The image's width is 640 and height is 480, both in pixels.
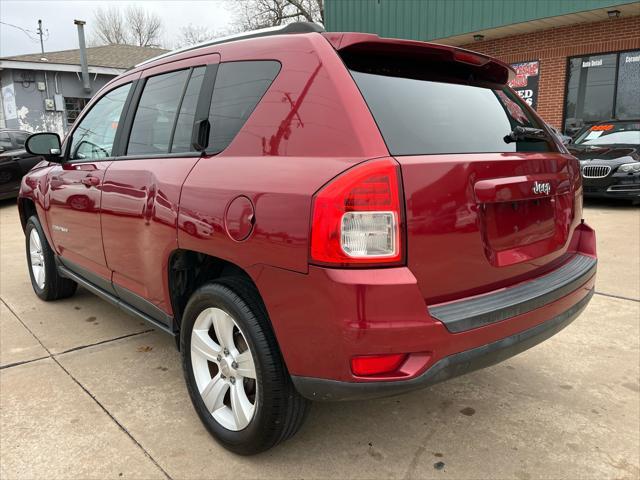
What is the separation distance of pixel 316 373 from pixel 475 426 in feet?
3.64

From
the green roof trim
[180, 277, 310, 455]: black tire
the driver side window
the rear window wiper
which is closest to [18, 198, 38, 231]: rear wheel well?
the driver side window

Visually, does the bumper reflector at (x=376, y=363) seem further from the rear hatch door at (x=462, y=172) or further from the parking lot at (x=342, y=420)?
the parking lot at (x=342, y=420)

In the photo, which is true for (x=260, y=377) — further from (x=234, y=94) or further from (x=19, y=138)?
(x=19, y=138)

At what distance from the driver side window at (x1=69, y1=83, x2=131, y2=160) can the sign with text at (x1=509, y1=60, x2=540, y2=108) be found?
37.4 feet

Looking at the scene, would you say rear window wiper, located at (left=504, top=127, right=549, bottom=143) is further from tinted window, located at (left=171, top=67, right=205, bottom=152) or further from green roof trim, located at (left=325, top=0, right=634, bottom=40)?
green roof trim, located at (left=325, top=0, right=634, bottom=40)

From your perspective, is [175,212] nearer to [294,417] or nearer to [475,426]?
[294,417]

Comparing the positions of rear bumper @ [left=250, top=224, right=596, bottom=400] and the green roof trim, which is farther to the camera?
the green roof trim

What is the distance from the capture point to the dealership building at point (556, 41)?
430 inches

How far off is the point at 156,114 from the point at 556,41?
11925mm

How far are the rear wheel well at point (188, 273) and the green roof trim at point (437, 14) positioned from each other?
428 inches

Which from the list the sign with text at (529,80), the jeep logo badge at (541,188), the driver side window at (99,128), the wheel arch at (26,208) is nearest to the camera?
the jeep logo badge at (541,188)

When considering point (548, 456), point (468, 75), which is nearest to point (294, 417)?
point (548, 456)

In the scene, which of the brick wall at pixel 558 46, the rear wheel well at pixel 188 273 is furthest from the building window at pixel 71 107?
A: the rear wheel well at pixel 188 273

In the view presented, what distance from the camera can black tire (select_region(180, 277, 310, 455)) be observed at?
1.93 m
